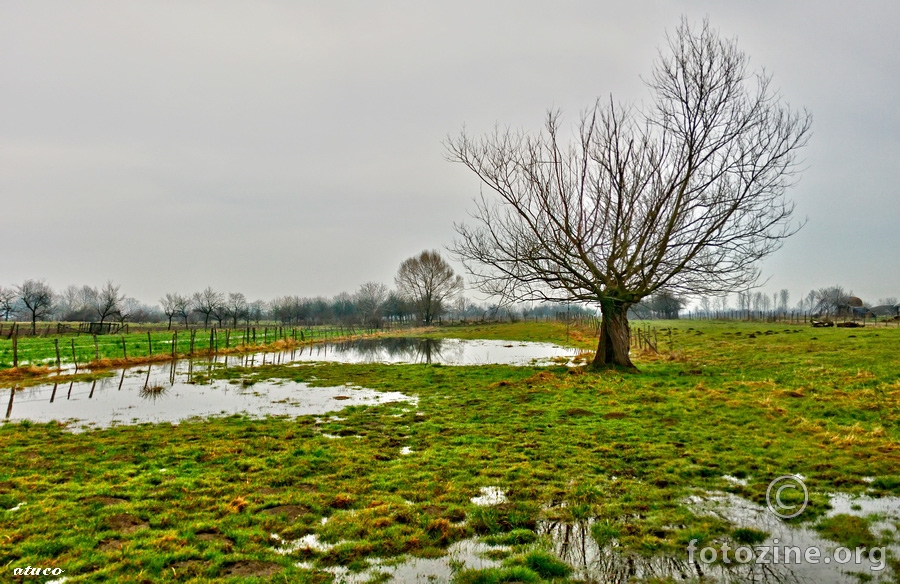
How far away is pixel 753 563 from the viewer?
14.1ft

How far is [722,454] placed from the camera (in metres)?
7.61

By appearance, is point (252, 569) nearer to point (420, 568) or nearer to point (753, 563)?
point (420, 568)

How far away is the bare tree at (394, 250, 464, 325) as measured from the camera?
83.2 metres

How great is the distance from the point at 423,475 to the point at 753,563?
433 centimetres

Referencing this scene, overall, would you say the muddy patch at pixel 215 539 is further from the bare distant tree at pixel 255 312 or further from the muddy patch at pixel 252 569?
the bare distant tree at pixel 255 312

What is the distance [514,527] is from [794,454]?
544 centimetres

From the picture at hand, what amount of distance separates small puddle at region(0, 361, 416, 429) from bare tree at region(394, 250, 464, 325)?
63.6 m

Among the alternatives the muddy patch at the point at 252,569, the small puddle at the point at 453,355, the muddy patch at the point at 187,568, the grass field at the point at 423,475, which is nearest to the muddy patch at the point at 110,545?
the grass field at the point at 423,475

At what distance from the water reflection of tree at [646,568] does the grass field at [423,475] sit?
0.18 meters

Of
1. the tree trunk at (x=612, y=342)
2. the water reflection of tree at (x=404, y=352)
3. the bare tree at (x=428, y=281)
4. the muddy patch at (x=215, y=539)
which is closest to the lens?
the muddy patch at (x=215, y=539)

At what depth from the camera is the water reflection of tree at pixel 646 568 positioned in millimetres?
4035

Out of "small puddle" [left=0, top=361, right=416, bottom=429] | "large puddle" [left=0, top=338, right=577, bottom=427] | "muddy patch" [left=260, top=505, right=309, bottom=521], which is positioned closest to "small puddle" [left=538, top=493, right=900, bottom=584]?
"muddy patch" [left=260, top=505, right=309, bottom=521]

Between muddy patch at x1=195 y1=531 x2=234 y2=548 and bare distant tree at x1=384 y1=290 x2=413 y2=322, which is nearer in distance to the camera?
muddy patch at x1=195 y1=531 x2=234 y2=548

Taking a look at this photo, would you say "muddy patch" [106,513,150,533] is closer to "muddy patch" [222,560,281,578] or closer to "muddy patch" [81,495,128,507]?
"muddy patch" [81,495,128,507]
